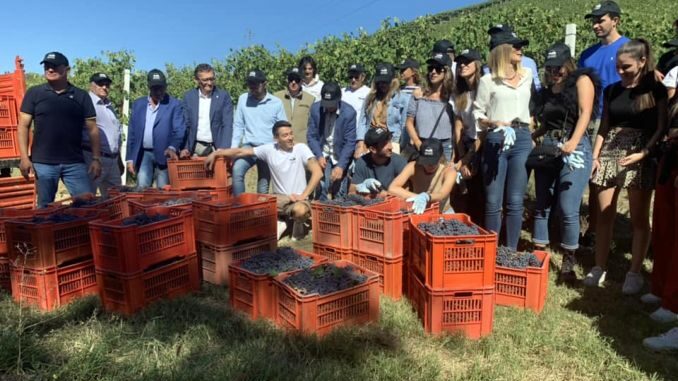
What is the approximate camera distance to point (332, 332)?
3125mm

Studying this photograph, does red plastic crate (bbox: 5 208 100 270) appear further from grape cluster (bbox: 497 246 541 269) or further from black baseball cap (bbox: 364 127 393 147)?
grape cluster (bbox: 497 246 541 269)

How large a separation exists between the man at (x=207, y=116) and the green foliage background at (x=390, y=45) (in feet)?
13.2

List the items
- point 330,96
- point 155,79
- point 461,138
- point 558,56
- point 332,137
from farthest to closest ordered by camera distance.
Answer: point 332,137 → point 155,79 → point 330,96 → point 461,138 → point 558,56

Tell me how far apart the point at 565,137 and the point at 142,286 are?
3.42 metres

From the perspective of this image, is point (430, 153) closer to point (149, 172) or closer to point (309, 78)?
point (309, 78)

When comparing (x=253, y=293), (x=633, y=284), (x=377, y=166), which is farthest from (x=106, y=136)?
(x=633, y=284)

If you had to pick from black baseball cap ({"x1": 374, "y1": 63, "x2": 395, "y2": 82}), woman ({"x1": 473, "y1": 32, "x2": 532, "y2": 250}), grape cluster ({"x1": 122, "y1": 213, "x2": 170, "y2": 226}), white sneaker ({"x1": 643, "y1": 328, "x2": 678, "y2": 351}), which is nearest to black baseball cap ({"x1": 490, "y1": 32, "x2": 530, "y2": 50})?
woman ({"x1": 473, "y1": 32, "x2": 532, "y2": 250})

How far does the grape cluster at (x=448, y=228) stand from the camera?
3246 mm

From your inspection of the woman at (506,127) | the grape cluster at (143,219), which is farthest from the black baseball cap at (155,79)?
the woman at (506,127)

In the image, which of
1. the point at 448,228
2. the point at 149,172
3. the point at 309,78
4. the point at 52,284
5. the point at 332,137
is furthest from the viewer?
the point at 309,78

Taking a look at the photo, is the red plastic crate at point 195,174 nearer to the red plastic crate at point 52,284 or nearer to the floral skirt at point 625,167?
the red plastic crate at point 52,284

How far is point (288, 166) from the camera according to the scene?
5500 millimetres

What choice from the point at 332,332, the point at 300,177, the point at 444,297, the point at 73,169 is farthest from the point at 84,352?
the point at 300,177

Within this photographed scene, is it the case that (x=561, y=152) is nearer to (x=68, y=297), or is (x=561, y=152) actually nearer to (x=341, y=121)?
(x=341, y=121)
